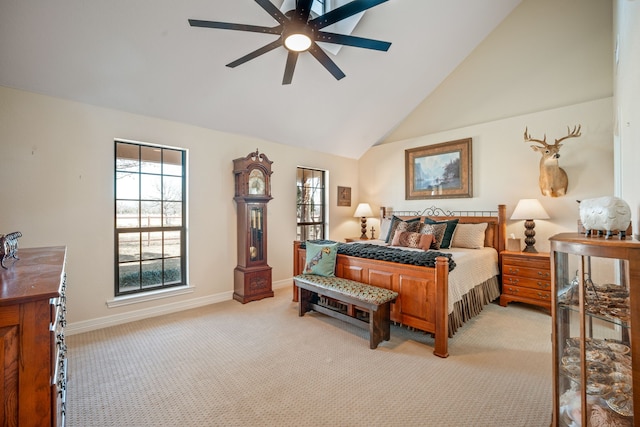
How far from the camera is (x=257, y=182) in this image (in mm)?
4184

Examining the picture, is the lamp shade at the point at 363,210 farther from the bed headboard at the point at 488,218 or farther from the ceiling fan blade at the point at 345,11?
the ceiling fan blade at the point at 345,11

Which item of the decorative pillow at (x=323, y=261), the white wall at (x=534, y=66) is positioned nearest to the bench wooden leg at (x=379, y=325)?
the decorative pillow at (x=323, y=261)

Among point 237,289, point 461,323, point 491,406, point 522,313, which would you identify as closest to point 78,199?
point 237,289

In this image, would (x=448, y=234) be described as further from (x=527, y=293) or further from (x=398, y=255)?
(x=398, y=255)

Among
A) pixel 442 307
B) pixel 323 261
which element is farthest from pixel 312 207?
pixel 442 307

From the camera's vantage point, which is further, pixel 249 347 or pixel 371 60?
pixel 371 60

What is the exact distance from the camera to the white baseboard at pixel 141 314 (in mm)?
3025

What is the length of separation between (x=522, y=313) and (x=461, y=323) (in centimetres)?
111

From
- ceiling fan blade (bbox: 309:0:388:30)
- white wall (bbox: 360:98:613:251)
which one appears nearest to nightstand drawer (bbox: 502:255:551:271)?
white wall (bbox: 360:98:613:251)

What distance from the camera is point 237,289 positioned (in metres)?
4.15

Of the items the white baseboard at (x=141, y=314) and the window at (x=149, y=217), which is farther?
the window at (x=149, y=217)

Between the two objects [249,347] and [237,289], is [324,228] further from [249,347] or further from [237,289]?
[249,347]

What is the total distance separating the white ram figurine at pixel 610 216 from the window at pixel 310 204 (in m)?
4.16

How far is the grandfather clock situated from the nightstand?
327 cm
